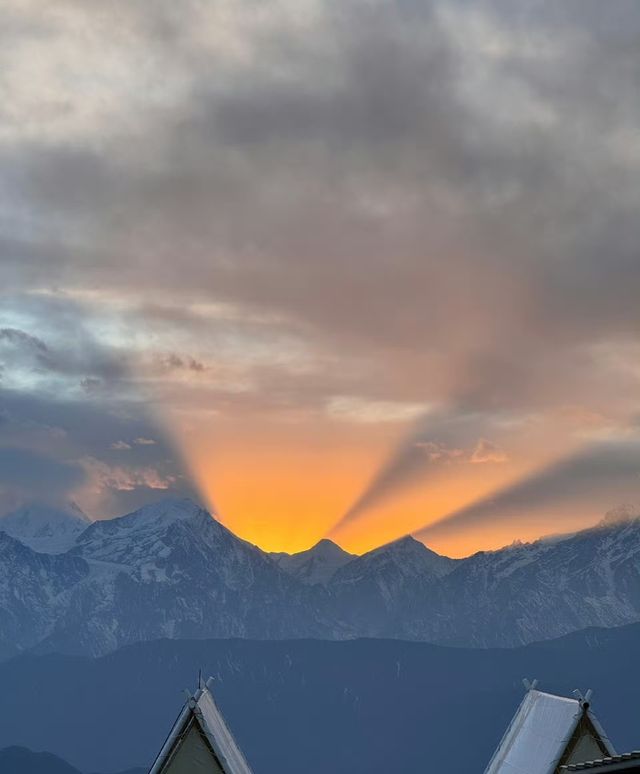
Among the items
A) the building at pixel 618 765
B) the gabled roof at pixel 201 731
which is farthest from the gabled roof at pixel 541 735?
the building at pixel 618 765

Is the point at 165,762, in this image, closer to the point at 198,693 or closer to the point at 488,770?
the point at 198,693

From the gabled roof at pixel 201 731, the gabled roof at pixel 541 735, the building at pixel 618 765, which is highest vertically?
the gabled roof at pixel 201 731

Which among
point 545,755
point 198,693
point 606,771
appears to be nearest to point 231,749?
point 198,693

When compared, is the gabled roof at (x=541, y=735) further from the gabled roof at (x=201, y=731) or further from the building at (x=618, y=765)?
the building at (x=618, y=765)

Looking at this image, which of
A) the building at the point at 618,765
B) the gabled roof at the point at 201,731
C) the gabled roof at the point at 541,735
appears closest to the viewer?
the building at the point at 618,765

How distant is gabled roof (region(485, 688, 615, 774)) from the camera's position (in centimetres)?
3070

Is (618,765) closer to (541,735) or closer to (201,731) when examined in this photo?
(201,731)

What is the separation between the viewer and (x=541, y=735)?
107 feet

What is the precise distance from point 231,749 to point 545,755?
7012mm

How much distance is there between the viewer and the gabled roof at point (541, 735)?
30703 millimetres

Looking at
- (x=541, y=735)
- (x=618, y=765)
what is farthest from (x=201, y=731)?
(x=618, y=765)

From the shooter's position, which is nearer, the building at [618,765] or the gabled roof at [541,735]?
the building at [618,765]

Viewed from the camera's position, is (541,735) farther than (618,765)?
Yes

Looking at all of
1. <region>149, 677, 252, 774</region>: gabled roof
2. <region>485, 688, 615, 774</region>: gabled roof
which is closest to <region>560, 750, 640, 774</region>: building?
<region>485, 688, 615, 774</region>: gabled roof
